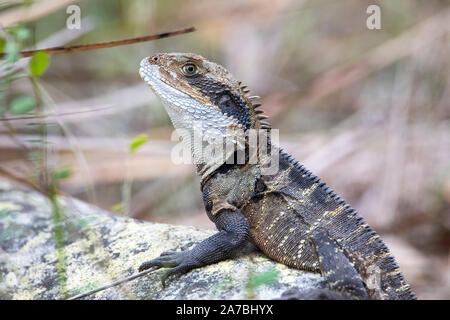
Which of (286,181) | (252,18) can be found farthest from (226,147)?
(252,18)

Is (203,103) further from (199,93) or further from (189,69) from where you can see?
(189,69)

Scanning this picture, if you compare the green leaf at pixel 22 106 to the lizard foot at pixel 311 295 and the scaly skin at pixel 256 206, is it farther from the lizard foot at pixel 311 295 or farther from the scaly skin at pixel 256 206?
the lizard foot at pixel 311 295

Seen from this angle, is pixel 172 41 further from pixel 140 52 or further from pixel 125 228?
pixel 125 228

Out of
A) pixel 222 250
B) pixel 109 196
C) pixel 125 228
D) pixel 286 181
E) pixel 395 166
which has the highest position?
pixel 286 181

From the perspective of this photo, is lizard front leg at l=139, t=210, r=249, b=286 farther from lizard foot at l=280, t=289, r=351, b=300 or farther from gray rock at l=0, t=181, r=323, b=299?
lizard foot at l=280, t=289, r=351, b=300

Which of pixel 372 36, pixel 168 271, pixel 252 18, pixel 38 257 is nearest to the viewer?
pixel 168 271

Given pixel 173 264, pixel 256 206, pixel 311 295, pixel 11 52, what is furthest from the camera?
pixel 256 206

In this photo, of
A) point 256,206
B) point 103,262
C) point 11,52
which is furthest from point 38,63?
point 256,206
